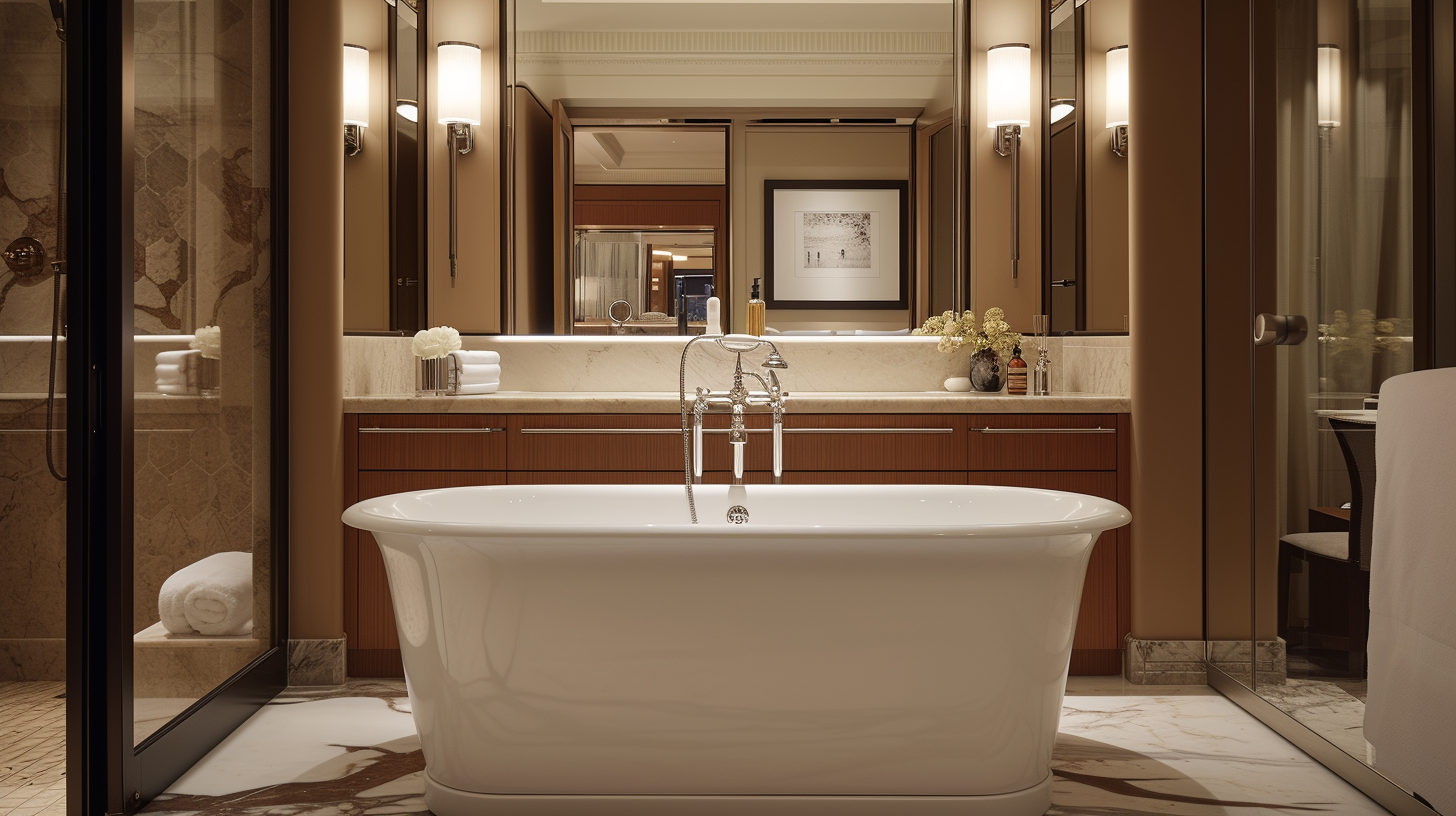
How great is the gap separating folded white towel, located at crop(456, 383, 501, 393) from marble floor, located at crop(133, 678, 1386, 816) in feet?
2.95

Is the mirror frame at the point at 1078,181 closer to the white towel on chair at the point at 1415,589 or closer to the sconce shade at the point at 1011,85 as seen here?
the sconce shade at the point at 1011,85

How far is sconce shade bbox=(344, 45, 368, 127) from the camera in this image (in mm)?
2748

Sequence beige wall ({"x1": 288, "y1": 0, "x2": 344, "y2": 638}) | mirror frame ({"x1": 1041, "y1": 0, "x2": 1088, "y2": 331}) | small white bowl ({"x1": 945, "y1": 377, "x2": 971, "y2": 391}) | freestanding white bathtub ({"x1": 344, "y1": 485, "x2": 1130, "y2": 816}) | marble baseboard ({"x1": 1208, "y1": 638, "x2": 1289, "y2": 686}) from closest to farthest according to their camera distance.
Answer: freestanding white bathtub ({"x1": 344, "y1": 485, "x2": 1130, "y2": 816}) < marble baseboard ({"x1": 1208, "y1": 638, "x2": 1289, "y2": 686}) < beige wall ({"x1": 288, "y1": 0, "x2": 344, "y2": 638}) < mirror frame ({"x1": 1041, "y1": 0, "x2": 1088, "y2": 331}) < small white bowl ({"x1": 945, "y1": 377, "x2": 971, "y2": 391})

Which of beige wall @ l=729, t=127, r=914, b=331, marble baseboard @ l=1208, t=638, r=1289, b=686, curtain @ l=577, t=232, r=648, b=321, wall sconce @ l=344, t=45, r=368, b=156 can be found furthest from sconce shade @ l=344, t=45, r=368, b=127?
marble baseboard @ l=1208, t=638, r=1289, b=686

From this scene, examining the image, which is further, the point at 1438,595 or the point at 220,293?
the point at 220,293

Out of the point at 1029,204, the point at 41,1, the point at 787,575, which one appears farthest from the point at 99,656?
the point at 1029,204

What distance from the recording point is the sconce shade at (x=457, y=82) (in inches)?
123

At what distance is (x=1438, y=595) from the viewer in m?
1.58

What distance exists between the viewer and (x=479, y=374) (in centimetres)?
291

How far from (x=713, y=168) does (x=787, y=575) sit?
1866mm

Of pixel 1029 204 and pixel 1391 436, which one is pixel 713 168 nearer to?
pixel 1029 204

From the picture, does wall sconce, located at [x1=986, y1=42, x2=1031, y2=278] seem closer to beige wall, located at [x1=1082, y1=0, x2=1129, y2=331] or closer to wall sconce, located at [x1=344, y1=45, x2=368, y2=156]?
beige wall, located at [x1=1082, y1=0, x2=1129, y2=331]

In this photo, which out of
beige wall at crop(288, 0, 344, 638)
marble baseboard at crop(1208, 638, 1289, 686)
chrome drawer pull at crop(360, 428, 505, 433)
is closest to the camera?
marble baseboard at crop(1208, 638, 1289, 686)

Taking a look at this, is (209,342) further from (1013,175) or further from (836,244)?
(1013,175)
